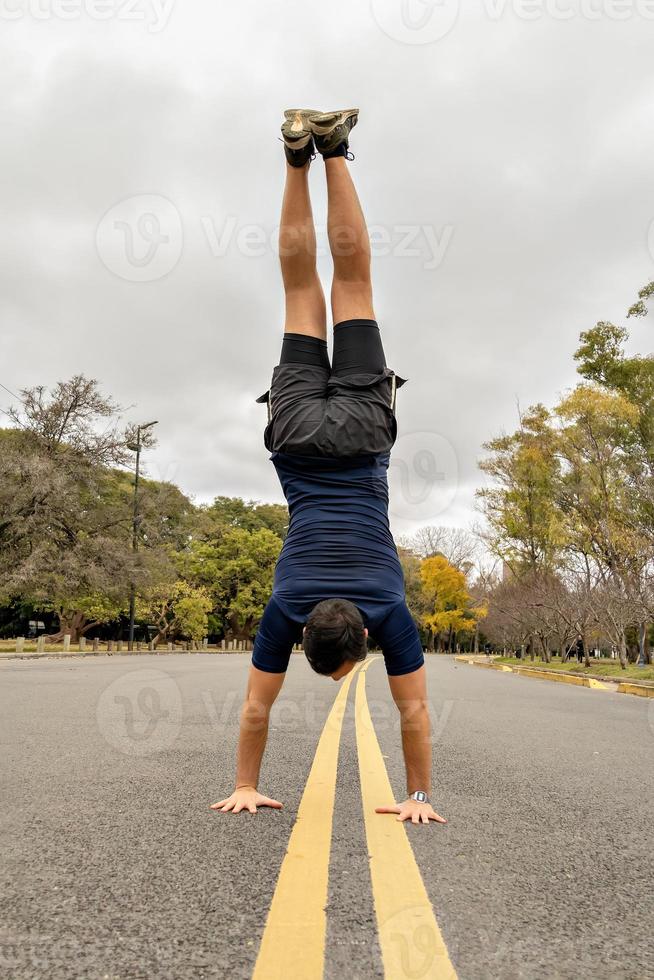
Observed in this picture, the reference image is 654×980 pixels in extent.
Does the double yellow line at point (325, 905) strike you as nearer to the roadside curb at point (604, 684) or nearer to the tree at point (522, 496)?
the roadside curb at point (604, 684)

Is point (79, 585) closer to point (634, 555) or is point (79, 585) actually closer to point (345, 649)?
point (634, 555)

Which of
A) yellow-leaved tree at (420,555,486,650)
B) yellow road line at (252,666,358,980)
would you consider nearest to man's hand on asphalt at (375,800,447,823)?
yellow road line at (252,666,358,980)

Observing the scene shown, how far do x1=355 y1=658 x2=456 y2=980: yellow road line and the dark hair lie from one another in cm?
59

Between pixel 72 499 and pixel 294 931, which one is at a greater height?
pixel 72 499

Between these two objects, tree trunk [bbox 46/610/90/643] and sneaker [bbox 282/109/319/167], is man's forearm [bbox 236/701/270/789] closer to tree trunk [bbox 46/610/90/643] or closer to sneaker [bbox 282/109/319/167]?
sneaker [bbox 282/109/319/167]

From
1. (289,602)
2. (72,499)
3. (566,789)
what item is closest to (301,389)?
(289,602)

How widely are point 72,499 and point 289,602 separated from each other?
25967 mm

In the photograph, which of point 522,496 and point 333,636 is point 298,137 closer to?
point 333,636

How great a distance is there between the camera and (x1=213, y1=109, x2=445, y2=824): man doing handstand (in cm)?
275

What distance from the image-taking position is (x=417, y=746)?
9.29 ft

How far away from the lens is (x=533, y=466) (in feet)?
106

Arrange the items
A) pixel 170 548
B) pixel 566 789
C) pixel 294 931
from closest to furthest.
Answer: pixel 294 931
pixel 566 789
pixel 170 548

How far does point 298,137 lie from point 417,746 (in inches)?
101

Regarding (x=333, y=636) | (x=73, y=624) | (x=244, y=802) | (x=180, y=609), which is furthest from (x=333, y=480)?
(x=73, y=624)
